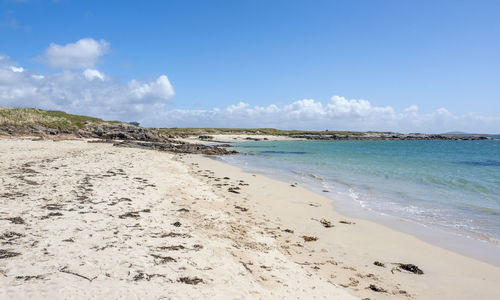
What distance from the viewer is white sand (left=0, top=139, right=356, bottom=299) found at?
15.2ft

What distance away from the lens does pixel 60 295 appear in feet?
13.6

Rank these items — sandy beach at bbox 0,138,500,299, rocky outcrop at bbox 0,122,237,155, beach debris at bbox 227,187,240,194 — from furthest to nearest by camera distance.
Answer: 1. rocky outcrop at bbox 0,122,237,155
2. beach debris at bbox 227,187,240,194
3. sandy beach at bbox 0,138,500,299

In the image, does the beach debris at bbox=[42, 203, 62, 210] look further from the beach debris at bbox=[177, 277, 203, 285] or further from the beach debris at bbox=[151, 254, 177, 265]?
the beach debris at bbox=[177, 277, 203, 285]

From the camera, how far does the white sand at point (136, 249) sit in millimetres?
4629

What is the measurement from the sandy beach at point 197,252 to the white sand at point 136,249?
2 centimetres

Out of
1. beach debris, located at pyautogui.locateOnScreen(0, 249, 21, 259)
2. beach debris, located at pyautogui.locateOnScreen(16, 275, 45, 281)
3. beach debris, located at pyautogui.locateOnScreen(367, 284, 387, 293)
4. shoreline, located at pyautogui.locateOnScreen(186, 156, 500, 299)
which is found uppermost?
beach debris, located at pyautogui.locateOnScreen(0, 249, 21, 259)

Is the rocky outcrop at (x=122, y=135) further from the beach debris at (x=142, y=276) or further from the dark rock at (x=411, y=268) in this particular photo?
the beach debris at (x=142, y=276)

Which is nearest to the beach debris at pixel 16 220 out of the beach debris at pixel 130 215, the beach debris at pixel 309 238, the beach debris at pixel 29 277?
the beach debris at pixel 130 215

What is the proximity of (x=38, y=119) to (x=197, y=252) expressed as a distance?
50.6m

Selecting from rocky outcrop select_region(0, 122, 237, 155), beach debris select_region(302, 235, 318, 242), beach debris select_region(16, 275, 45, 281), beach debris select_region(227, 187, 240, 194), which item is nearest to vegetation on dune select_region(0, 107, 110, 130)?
rocky outcrop select_region(0, 122, 237, 155)

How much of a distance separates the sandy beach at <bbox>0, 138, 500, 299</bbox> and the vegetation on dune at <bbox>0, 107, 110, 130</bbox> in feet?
126

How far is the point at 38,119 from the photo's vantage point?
45.6 metres

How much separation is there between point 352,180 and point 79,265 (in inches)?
767

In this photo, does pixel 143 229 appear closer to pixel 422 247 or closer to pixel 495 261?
pixel 422 247
